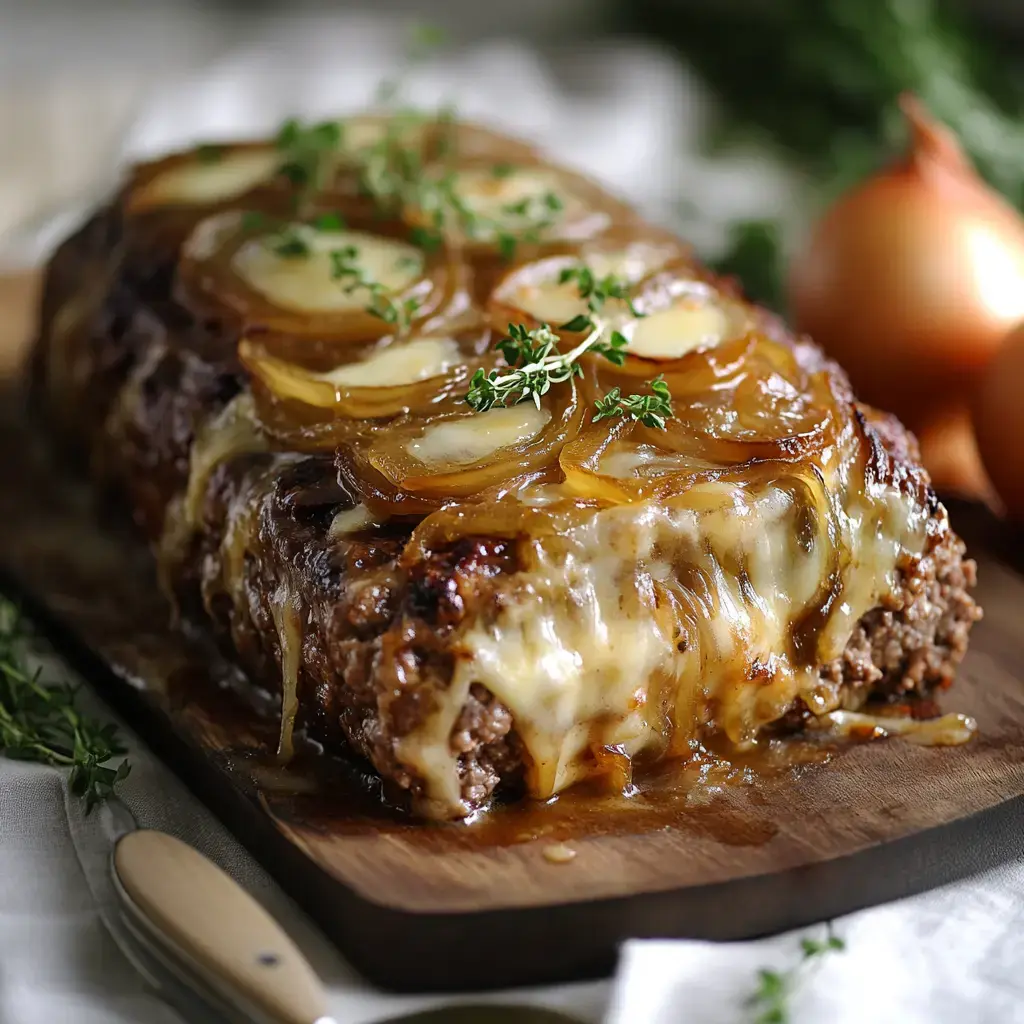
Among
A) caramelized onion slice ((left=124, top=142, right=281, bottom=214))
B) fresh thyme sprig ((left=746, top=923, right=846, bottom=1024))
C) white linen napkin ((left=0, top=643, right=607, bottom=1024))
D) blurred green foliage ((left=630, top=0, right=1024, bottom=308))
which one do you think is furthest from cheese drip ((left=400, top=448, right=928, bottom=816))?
blurred green foliage ((left=630, top=0, right=1024, bottom=308))

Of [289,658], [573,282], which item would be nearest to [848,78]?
[573,282]

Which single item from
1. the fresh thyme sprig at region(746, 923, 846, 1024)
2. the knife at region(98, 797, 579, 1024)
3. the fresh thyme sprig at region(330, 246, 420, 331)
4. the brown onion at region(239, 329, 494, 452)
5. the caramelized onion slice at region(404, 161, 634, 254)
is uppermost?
the caramelized onion slice at region(404, 161, 634, 254)

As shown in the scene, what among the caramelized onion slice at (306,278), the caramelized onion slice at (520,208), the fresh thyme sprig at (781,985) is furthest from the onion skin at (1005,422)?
the fresh thyme sprig at (781,985)

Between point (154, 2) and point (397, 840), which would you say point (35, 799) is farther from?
point (154, 2)

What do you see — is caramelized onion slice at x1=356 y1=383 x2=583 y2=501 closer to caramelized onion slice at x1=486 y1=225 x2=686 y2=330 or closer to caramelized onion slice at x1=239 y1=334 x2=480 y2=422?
caramelized onion slice at x1=239 y1=334 x2=480 y2=422

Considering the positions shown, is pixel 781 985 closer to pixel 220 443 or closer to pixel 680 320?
pixel 680 320

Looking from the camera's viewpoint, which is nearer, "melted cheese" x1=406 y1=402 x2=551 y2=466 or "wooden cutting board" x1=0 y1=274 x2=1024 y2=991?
"wooden cutting board" x1=0 y1=274 x2=1024 y2=991

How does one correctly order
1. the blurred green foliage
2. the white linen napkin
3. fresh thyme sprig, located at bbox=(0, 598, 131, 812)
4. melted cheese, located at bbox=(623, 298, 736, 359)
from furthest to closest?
1. the blurred green foliage
2. melted cheese, located at bbox=(623, 298, 736, 359)
3. fresh thyme sprig, located at bbox=(0, 598, 131, 812)
4. the white linen napkin
